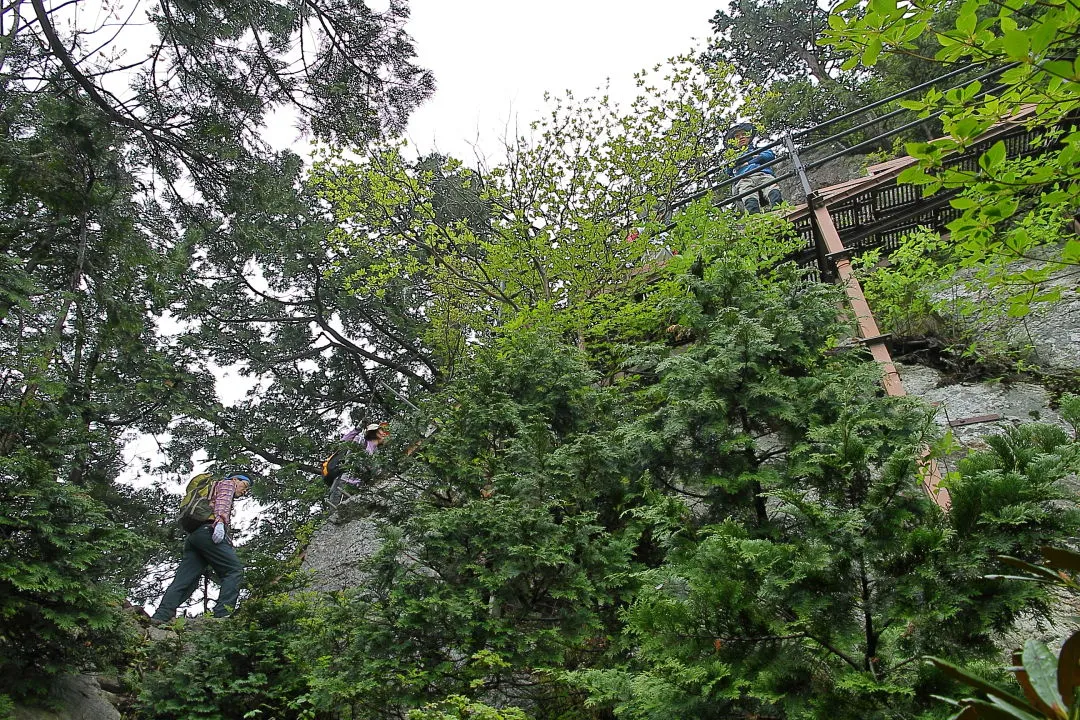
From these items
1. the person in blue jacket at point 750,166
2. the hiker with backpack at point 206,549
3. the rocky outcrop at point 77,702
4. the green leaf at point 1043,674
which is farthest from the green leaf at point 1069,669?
the person in blue jacket at point 750,166

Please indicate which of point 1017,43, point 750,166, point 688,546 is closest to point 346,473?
point 688,546

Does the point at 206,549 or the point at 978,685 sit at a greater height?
the point at 206,549

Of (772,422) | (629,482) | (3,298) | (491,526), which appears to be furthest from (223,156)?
(772,422)

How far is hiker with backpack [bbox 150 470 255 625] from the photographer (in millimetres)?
7223

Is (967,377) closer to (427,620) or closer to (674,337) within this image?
(674,337)

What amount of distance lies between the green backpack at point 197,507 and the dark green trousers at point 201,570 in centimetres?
9

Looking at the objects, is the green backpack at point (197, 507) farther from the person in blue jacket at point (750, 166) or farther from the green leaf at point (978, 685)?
the person in blue jacket at point (750, 166)

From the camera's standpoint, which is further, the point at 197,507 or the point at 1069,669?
the point at 197,507

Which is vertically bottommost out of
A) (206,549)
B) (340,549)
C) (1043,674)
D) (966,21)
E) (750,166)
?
(1043,674)

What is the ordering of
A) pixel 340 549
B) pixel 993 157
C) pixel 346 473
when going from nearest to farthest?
pixel 993 157, pixel 340 549, pixel 346 473

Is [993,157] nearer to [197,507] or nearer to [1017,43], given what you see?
[1017,43]

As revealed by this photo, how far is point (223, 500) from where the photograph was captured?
7391mm

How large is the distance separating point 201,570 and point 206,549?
378 millimetres

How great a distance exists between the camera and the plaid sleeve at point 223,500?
731 cm
